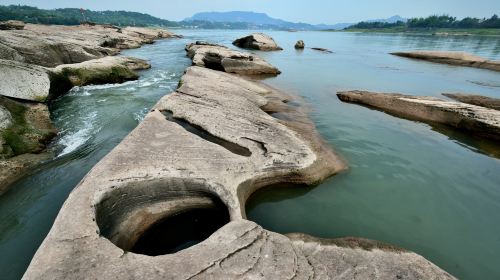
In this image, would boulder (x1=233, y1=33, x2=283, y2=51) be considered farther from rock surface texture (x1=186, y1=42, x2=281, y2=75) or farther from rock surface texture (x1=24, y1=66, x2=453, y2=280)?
rock surface texture (x1=24, y1=66, x2=453, y2=280)

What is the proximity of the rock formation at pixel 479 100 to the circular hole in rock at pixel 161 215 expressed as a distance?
559 inches

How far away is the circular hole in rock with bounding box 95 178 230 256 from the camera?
5.27 metres

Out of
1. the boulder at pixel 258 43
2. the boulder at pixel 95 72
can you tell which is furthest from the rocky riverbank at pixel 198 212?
the boulder at pixel 258 43

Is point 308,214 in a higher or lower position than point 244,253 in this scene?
lower

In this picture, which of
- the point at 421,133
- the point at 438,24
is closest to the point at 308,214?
the point at 421,133

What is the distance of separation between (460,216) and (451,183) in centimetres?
149

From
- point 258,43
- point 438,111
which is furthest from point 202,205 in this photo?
point 258,43

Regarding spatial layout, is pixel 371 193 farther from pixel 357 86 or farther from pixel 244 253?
pixel 357 86

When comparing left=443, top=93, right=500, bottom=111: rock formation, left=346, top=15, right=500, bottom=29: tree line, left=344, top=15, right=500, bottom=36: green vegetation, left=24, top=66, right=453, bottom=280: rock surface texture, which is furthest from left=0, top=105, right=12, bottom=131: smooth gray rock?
left=346, top=15, right=500, bottom=29: tree line

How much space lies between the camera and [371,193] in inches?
275

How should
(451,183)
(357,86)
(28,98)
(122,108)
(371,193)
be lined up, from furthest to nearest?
(357,86), (122,108), (28,98), (451,183), (371,193)

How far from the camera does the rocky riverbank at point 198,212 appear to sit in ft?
12.7

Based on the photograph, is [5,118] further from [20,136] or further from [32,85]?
[32,85]

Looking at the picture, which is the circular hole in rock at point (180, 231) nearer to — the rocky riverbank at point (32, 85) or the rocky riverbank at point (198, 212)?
the rocky riverbank at point (198, 212)
